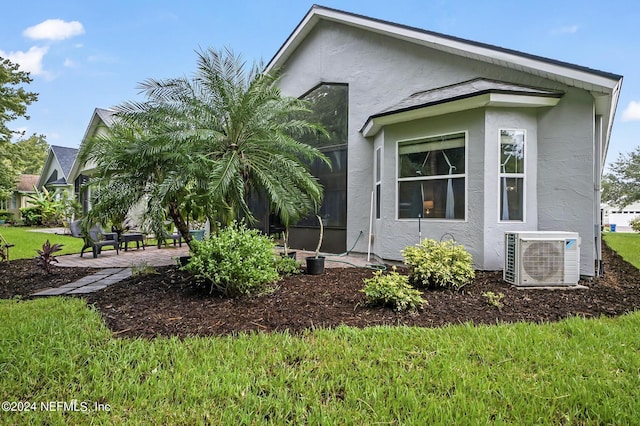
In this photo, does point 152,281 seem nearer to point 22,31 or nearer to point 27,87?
point 22,31

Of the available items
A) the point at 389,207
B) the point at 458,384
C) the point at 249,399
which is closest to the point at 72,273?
the point at 249,399

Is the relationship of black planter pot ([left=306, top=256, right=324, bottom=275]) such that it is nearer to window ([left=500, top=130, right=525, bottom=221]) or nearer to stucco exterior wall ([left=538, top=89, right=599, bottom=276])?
window ([left=500, top=130, right=525, bottom=221])

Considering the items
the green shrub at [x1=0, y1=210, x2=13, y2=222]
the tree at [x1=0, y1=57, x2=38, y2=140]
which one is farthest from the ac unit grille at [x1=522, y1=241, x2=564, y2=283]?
the green shrub at [x1=0, y1=210, x2=13, y2=222]

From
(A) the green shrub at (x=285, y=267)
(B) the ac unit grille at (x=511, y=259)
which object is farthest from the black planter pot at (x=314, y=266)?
(B) the ac unit grille at (x=511, y=259)

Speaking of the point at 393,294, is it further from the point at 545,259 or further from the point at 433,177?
the point at 433,177

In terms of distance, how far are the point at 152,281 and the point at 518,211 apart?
24.3ft

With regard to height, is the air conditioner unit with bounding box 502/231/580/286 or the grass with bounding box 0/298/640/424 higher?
the air conditioner unit with bounding box 502/231/580/286

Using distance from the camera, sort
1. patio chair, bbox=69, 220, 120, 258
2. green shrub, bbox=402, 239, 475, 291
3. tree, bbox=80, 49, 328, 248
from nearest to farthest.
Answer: green shrub, bbox=402, 239, 475, 291, tree, bbox=80, 49, 328, 248, patio chair, bbox=69, 220, 120, 258

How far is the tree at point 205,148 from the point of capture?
20.2 feet

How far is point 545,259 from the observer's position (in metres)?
5.46

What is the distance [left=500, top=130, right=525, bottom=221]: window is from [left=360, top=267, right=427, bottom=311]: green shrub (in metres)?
3.43

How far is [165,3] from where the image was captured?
35.9 ft

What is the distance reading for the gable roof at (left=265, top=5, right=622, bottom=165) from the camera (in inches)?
236

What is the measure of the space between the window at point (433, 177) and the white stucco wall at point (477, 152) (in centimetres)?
17
